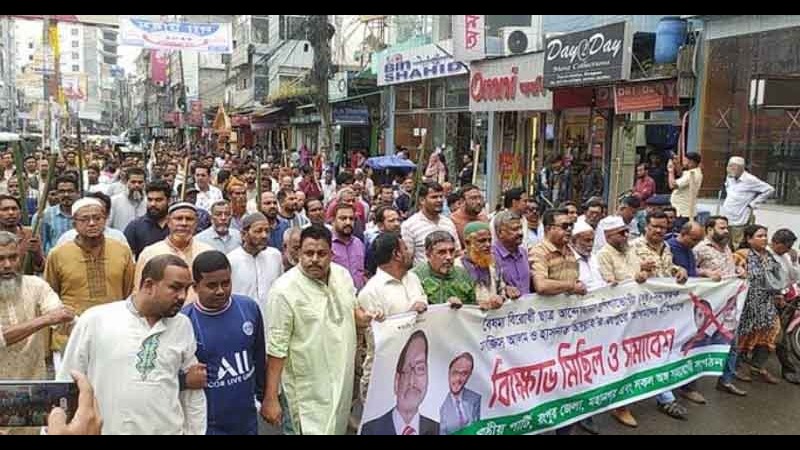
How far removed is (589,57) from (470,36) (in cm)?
475

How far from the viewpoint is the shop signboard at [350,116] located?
24188mm

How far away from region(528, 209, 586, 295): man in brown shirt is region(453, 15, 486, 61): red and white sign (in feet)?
37.6

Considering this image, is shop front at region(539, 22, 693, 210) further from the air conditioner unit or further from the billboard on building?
the billboard on building

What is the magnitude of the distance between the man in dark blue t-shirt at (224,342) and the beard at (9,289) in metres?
1.06

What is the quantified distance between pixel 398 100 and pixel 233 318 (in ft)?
65.2

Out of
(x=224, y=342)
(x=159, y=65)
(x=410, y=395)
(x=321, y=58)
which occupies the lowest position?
(x=410, y=395)

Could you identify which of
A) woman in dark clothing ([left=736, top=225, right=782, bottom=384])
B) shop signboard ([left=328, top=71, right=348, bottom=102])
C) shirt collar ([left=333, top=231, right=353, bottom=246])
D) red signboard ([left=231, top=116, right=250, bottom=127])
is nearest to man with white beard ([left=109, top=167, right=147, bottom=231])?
shirt collar ([left=333, top=231, right=353, bottom=246])

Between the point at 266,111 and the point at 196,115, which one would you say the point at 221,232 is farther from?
the point at 196,115


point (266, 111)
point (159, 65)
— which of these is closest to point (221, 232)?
point (266, 111)

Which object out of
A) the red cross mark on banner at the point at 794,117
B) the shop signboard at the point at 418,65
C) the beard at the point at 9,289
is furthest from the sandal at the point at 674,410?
the shop signboard at the point at 418,65

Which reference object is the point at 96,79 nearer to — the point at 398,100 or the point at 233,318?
the point at 398,100

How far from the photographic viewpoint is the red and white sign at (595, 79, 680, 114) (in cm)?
1162

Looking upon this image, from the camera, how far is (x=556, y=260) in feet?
17.6

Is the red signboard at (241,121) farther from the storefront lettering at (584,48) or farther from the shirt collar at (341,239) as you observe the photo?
the shirt collar at (341,239)
